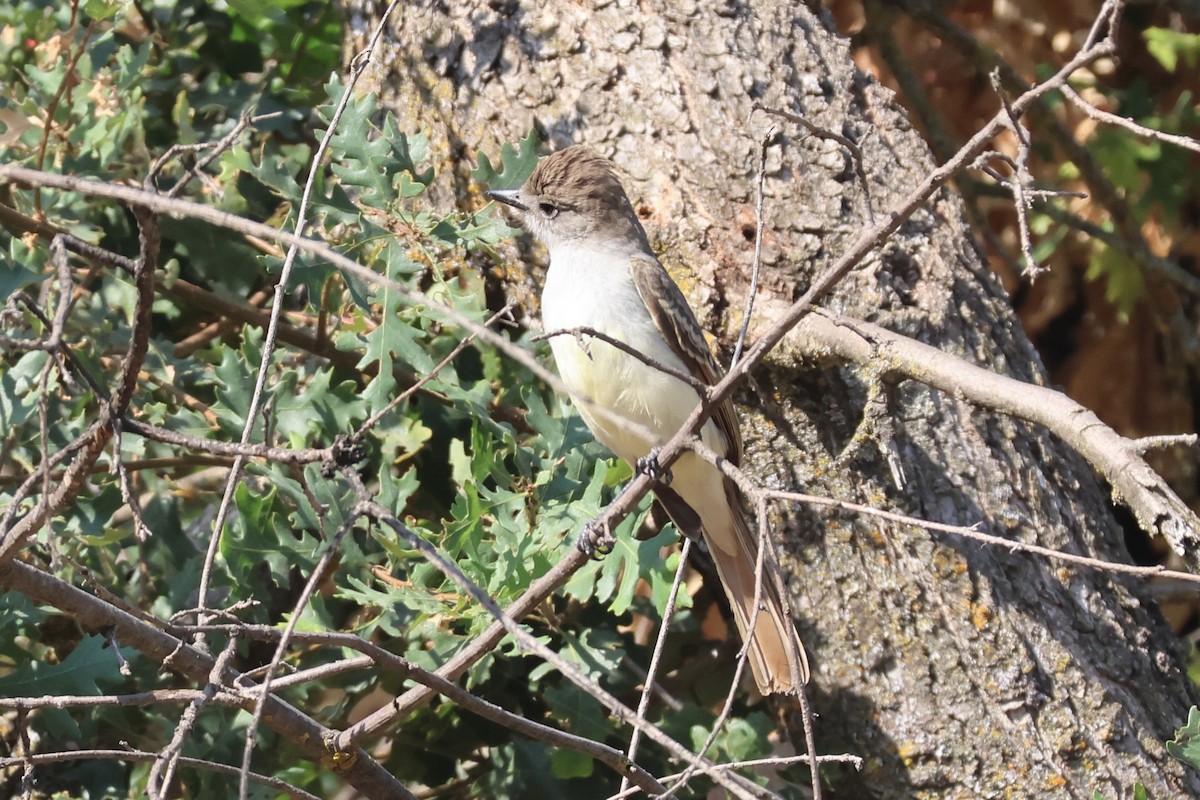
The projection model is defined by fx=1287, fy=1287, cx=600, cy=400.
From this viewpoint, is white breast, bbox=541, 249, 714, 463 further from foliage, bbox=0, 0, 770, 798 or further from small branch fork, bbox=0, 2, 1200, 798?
small branch fork, bbox=0, 2, 1200, 798

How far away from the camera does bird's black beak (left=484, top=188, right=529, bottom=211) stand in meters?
4.10

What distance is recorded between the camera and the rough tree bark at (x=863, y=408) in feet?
12.2

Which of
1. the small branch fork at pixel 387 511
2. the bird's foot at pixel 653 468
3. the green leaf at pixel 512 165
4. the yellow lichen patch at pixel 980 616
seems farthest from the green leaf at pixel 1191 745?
the green leaf at pixel 512 165

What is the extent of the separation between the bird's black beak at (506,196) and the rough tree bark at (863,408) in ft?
0.72

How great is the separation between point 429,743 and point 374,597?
76 centimetres

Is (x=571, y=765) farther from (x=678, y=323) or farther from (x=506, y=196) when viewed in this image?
(x=506, y=196)

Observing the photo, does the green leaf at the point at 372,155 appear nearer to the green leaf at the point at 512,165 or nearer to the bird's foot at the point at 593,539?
the green leaf at the point at 512,165

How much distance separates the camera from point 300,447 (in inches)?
146

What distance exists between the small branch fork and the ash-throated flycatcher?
2.62 feet

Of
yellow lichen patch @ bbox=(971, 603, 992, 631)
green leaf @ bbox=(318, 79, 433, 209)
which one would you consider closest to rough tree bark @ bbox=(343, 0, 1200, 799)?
yellow lichen patch @ bbox=(971, 603, 992, 631)

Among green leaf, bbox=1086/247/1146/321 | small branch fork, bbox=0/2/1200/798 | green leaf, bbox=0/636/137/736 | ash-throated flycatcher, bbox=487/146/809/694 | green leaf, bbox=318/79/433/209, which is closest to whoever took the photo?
small branch fork, bbox=0/2/1200/798

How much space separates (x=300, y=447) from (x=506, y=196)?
1063 mm

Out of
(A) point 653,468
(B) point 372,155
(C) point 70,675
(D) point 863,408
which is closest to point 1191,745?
(D) point 863,408

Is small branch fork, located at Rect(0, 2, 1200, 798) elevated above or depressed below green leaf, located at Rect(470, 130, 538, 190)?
below
